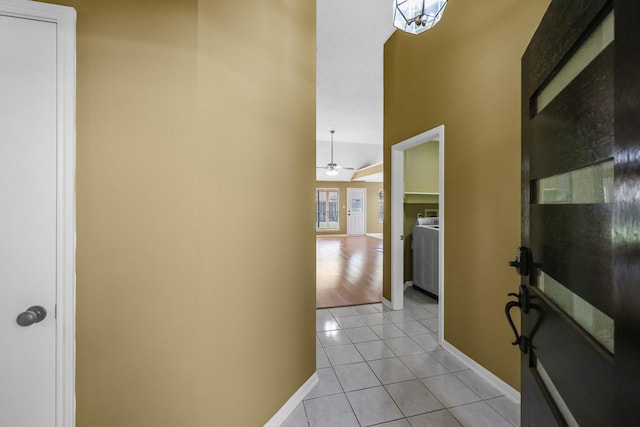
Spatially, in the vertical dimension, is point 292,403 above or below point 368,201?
below

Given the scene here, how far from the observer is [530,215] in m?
0.98

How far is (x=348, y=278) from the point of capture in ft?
17.0

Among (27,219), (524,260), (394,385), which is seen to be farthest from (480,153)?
(27,219)

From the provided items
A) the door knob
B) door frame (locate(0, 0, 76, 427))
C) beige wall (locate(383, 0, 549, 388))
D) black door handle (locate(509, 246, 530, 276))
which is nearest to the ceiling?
beige wall (locate(383, 0, 549, 388))

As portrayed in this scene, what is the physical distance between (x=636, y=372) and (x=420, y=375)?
Answer: 206 cm

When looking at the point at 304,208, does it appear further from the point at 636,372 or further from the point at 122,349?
the point at 636,372

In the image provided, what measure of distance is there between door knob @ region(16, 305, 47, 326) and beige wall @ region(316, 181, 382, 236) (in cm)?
1170

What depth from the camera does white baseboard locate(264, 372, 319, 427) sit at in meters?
1.60

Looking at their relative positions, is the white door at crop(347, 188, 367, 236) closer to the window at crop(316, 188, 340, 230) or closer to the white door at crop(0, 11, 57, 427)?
the window at crop(316, 188, 340, 230)

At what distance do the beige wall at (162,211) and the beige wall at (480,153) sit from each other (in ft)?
5.86

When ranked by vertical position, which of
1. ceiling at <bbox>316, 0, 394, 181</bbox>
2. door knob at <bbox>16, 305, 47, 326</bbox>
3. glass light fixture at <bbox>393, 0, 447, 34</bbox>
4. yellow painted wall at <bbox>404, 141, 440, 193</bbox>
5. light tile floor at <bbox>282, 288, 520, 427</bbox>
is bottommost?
light tile floor at <bbox>282, 288, 520, 427</bbox>

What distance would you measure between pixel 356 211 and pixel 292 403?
11.7 metres

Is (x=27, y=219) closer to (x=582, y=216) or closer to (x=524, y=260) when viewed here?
(x=582, y=216)

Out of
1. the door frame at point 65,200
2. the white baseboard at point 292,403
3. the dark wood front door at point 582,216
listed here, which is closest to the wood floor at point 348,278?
the white baseboard at point 292,403
